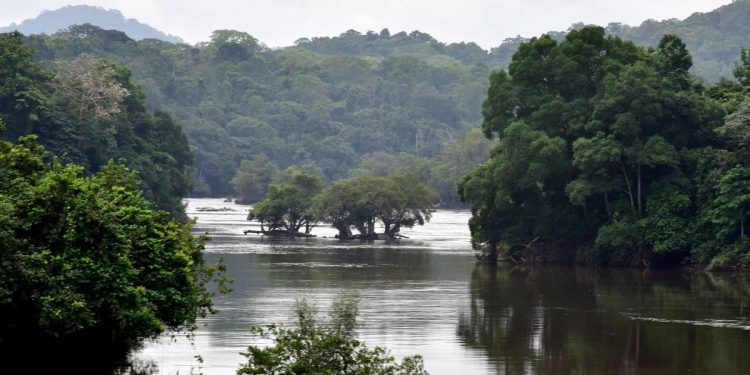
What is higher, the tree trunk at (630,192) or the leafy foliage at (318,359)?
the tree trunk at (630,192)

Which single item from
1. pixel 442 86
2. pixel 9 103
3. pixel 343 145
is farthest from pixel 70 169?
pixel 442 86

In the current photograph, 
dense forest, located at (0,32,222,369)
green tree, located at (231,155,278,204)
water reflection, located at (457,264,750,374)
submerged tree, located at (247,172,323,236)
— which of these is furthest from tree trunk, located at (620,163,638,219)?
green tree, located at (231,155,278,204)

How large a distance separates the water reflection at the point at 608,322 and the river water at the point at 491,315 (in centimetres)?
4

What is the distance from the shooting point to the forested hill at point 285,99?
15300 centimetres

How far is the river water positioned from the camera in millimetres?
29797

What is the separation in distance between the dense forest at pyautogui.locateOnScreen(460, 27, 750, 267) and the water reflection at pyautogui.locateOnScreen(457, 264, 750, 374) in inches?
91.4

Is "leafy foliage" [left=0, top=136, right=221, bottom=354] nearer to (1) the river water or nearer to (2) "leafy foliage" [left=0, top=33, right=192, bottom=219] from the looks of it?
(1) the river water

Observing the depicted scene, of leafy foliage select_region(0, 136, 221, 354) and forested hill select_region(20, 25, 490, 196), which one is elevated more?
forested hill select_region(20, 25, 490, 196)

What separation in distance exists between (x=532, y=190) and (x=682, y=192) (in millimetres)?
7420

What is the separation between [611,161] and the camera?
177 feet

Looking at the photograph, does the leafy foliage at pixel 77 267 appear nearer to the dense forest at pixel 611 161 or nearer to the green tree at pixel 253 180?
the dense forest at pixel 611 161

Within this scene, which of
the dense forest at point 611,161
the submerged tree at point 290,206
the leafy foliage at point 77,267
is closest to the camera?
the leafy foliage at point 77,267

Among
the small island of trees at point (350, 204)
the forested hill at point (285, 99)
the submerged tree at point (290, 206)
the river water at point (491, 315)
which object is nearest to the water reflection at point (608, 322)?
the river water at point (491, 315)

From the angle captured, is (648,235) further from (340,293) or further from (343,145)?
(343,145)
